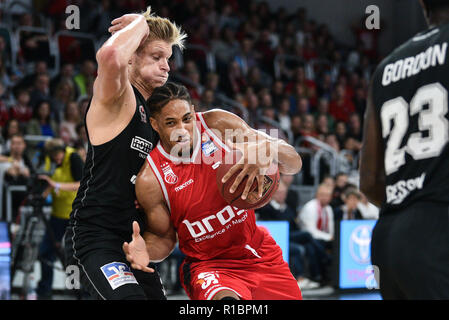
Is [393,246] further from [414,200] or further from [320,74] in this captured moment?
[320,74]

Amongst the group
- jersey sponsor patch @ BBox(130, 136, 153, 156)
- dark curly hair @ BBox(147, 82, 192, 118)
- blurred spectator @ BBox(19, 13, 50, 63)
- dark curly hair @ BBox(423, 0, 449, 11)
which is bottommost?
jersey sponsor patch @ BBox(130, 136, 153, 156)

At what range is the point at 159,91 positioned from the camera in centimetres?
379

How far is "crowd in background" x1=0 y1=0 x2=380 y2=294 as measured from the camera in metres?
8.91

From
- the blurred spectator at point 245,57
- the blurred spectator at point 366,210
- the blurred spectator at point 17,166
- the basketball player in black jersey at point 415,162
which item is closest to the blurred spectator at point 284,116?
the blurred spectator at point 245,57

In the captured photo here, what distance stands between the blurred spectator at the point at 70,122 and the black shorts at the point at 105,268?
18.0 ft

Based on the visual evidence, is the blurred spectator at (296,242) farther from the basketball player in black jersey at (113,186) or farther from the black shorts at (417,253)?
the black shorts at (417,253)

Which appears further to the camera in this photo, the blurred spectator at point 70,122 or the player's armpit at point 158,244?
the blurred spectator at point 70,122

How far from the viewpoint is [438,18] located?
2412mm

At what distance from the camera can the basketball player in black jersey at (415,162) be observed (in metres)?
2.26

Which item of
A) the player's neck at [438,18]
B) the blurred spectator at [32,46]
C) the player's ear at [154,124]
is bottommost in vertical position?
the player's ear at [154,124]

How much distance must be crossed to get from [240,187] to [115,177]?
2.20 ft

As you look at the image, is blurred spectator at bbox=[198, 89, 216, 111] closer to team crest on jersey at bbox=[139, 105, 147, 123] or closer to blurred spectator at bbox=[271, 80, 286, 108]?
blurred spectator at bbox=[271, 80, 286, 108]

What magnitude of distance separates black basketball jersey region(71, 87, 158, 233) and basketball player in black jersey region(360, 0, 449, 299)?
141cm

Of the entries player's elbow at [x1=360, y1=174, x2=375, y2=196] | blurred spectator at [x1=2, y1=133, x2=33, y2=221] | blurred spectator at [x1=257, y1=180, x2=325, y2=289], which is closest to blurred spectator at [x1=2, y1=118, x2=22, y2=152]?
blurred spectator at [x1=2, y1=133, x2=33, y2=221]
